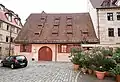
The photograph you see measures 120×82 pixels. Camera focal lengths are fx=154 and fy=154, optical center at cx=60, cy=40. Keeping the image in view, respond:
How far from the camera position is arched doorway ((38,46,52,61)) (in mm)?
25625

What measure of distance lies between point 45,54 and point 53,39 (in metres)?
2.91

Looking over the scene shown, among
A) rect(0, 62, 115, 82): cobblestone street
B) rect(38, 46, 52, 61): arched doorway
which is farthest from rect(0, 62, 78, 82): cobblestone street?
rect(38, 46, 52, 61): arched doorway

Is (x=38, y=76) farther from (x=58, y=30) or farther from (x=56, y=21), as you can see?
(x=56, y=21)

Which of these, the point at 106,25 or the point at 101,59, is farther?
the point at 106,25

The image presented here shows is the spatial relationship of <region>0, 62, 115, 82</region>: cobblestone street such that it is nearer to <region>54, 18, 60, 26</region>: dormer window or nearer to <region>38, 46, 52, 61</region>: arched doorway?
<region>38, 46, 52, 61</region>: arched doorway

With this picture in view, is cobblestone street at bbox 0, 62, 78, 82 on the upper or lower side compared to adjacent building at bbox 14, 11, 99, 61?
lower

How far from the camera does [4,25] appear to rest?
34469mm

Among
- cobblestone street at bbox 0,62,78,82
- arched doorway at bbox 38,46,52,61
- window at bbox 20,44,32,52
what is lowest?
cobblestone street at bbox 0,62,78,82

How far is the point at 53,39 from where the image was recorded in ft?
82.0

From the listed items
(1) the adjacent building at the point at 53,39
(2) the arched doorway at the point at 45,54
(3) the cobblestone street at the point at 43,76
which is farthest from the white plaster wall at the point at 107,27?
(3) the cobblestone street at the point at 43,76

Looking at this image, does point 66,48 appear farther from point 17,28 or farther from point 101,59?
point 17,28

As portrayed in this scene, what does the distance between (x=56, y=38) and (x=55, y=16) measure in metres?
7.05

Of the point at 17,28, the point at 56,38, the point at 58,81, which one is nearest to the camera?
the point at 58,81

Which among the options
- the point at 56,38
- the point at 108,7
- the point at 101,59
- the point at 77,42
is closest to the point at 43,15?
the point at 56,38
